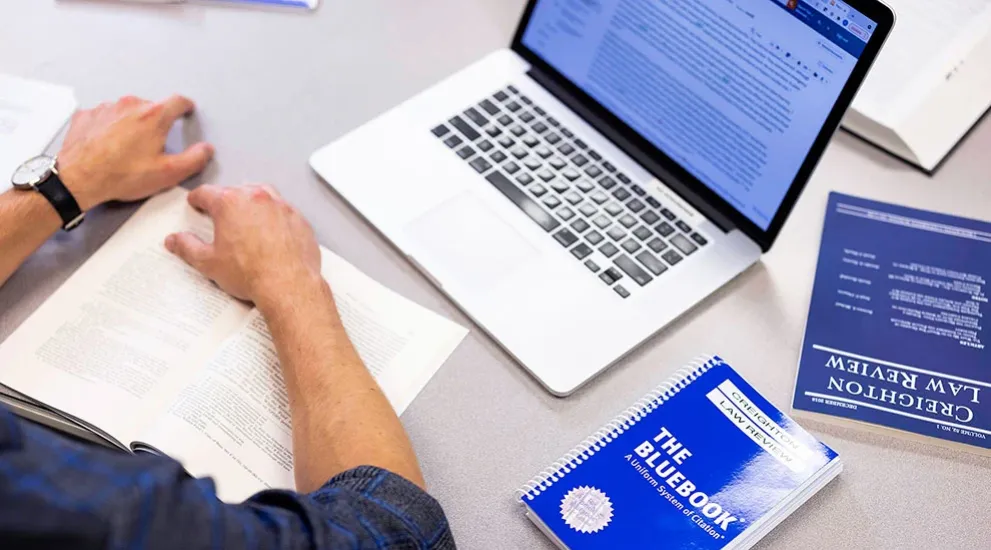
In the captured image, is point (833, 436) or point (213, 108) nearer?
point (833, 436)

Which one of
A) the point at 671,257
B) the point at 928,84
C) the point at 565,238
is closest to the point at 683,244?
the point at 671,257

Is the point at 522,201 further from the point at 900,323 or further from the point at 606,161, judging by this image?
the point at 900,323

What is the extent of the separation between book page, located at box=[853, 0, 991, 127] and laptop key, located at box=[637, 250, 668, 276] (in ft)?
1.09

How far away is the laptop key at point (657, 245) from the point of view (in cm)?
104

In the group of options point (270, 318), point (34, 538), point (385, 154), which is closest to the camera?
point (34, 538)

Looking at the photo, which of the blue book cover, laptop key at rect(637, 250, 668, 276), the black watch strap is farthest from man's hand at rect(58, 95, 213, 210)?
the blue book cover

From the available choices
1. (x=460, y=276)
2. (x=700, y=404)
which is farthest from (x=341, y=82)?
(x=700, y=404)

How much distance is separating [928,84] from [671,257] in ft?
1.31

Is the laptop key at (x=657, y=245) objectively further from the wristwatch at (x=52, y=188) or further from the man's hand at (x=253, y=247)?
the wristwatch at (x=52, y=188)

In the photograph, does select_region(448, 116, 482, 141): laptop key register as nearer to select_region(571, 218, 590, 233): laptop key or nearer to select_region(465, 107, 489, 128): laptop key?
select_region(465, 107, 489, 128): laptop key

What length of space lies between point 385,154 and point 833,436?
56 centimetres

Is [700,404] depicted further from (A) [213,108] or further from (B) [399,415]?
(A) [213,108]

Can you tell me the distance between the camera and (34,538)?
588 mm

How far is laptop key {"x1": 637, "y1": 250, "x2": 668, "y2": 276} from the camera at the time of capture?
103 cm
